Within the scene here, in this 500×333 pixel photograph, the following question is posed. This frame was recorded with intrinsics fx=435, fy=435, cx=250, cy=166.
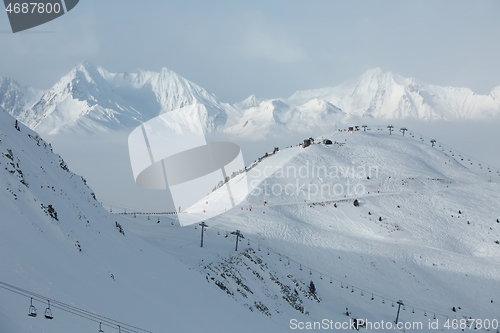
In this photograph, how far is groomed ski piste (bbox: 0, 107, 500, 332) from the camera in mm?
24375

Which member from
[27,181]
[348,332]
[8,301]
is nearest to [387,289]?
[348,332]

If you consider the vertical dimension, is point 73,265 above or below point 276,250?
above

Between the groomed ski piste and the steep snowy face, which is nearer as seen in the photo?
the steep snowy face

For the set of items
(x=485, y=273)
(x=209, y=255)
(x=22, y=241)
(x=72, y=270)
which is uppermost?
(x=22, y=241)

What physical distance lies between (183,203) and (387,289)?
52751 mm

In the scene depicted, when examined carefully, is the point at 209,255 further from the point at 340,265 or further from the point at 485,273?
the point at 485,273

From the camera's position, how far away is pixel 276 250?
63.7 metres

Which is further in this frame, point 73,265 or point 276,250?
point 276,250

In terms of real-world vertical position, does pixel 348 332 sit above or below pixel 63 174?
below

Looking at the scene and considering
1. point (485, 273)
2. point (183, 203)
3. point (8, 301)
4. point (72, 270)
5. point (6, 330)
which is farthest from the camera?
point (183, 203)

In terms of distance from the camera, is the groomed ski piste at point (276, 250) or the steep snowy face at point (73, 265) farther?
the groomed ski piste at point (276, 250)

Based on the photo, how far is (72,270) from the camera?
976 inches

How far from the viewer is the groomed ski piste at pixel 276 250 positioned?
24.4 m

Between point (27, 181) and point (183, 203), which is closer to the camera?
point (27, 181)
